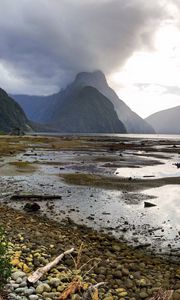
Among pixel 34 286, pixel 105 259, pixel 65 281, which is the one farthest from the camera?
pixel 105 259

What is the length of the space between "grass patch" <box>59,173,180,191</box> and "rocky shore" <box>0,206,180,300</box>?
52.8 feet

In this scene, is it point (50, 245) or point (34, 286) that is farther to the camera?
point (50, 245)

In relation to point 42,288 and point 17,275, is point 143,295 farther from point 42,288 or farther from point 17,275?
point 17,275

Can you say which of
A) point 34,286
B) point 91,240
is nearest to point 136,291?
point 34,286

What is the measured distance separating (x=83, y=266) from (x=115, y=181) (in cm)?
2448

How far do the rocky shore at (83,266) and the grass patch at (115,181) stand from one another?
52.8ft

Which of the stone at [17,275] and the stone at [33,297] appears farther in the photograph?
the stone at [17,275]

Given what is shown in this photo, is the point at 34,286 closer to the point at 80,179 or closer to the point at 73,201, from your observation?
the point at 73,201

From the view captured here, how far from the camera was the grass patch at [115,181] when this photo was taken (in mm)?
33188

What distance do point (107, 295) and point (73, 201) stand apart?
52.0 feet

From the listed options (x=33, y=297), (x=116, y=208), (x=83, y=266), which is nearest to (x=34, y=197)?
(x=116, y=208)

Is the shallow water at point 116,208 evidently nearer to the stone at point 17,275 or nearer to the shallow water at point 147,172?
the stone at point 17,275

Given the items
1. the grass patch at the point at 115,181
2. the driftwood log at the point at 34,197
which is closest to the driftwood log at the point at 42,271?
the driftwood log at the point at 34,197

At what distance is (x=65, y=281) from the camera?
33.7ft
